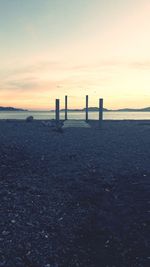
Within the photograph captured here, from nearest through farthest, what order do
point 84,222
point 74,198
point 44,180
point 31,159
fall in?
point 84,222
point 74,198
point 44,180
point 31,159

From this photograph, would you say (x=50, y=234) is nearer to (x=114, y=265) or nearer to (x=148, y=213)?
(x=114, y=265)

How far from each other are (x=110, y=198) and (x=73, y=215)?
6.69ft

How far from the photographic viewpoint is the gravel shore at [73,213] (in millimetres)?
6618

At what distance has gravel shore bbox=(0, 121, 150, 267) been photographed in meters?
6.62

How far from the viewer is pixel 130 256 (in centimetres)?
675

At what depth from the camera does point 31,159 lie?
1647 cm

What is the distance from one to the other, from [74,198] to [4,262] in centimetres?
440

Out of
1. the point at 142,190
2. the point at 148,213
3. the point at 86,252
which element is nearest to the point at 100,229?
the point at 86,252

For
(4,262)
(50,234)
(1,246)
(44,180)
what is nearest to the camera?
(4,262)

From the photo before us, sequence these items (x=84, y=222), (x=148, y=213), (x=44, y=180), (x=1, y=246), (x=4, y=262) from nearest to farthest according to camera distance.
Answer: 1. (x=4, y=262)
2. (x=1, y=246)
3. (x=84, y=222)
4. (x=148, y=213)
5. (x=44, y=180)

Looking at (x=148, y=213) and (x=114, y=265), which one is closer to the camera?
(x=114, y=265)

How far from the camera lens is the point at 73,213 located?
896cm

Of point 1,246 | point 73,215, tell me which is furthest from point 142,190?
point 1,246

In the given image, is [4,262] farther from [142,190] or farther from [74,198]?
[142,190]
